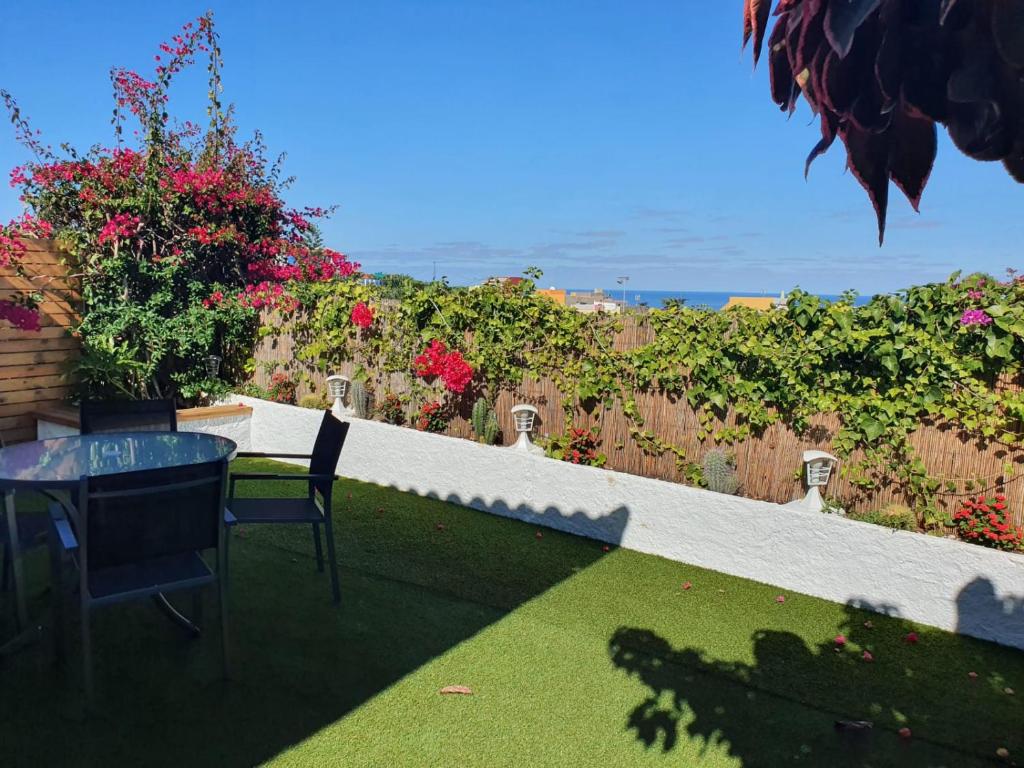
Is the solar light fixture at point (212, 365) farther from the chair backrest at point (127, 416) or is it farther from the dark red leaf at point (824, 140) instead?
the dark red leaf at point (824, 140)

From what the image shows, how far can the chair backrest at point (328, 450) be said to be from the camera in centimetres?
372

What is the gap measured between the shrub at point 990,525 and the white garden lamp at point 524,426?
116 inches

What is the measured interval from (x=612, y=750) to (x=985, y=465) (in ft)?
9.67

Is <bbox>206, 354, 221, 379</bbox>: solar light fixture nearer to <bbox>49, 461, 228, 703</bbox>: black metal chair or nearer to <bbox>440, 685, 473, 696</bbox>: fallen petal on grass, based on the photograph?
<bbox>49, 461, 228, 703</bbox>: black metal chair

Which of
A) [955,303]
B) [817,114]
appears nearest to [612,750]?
[817,114]

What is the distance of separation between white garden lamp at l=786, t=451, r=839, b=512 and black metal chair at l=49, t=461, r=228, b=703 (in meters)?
3.46

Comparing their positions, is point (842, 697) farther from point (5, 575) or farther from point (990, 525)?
point (5, 575)

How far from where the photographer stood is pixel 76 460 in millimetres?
3324

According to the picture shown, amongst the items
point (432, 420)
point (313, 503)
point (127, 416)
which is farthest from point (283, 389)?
point (313, 503)

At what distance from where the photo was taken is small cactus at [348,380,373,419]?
6945mm

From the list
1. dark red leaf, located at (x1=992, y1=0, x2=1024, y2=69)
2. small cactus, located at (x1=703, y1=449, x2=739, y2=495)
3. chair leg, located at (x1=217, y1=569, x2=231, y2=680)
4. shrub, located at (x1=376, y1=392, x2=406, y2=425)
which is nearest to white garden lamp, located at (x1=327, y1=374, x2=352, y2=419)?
shrub, located at (x1=376, y1=392, x2=406, y2=425)

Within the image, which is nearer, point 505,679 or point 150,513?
point 150,513

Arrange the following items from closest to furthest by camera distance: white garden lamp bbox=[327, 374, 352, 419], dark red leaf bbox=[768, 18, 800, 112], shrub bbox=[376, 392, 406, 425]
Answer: dark red leaf bbox=[768, 18, 800, 112], shrub bbox=[376, 392, 406, 425], white garden lamp bbox=[327, 374, 352, 419]

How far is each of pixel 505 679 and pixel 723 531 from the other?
6.89 ft
